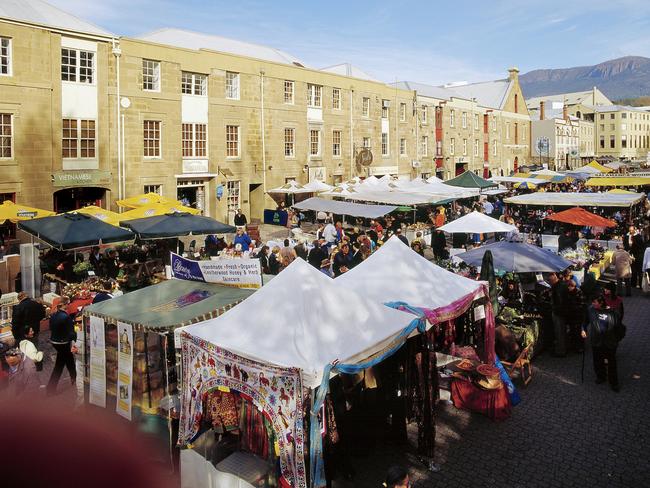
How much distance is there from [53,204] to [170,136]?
21.9 feet

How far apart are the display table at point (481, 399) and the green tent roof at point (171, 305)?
3.80 meters

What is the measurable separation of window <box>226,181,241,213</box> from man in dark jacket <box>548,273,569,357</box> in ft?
73.3

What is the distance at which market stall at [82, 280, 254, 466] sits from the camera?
7340 mm

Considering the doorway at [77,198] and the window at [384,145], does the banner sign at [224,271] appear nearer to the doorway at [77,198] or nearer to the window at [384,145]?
the doorway at [77,198]

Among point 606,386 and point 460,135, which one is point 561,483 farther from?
point 460,135

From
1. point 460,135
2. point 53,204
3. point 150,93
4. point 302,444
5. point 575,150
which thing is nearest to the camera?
point 302,444

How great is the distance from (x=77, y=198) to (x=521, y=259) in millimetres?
20988

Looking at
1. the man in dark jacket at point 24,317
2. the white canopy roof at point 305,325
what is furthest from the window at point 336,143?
the white canopy roof at point 305,325

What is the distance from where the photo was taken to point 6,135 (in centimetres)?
2195

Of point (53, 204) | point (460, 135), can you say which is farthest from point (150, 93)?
point (460, 135)

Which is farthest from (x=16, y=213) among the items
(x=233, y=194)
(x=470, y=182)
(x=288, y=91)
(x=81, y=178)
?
(x=470, y=182)

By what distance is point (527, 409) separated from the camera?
867 centimetres

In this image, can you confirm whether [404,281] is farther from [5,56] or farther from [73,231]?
[5,56]

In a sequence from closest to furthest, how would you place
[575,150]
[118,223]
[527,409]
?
[527,409]
[118,223]
[575,150]
